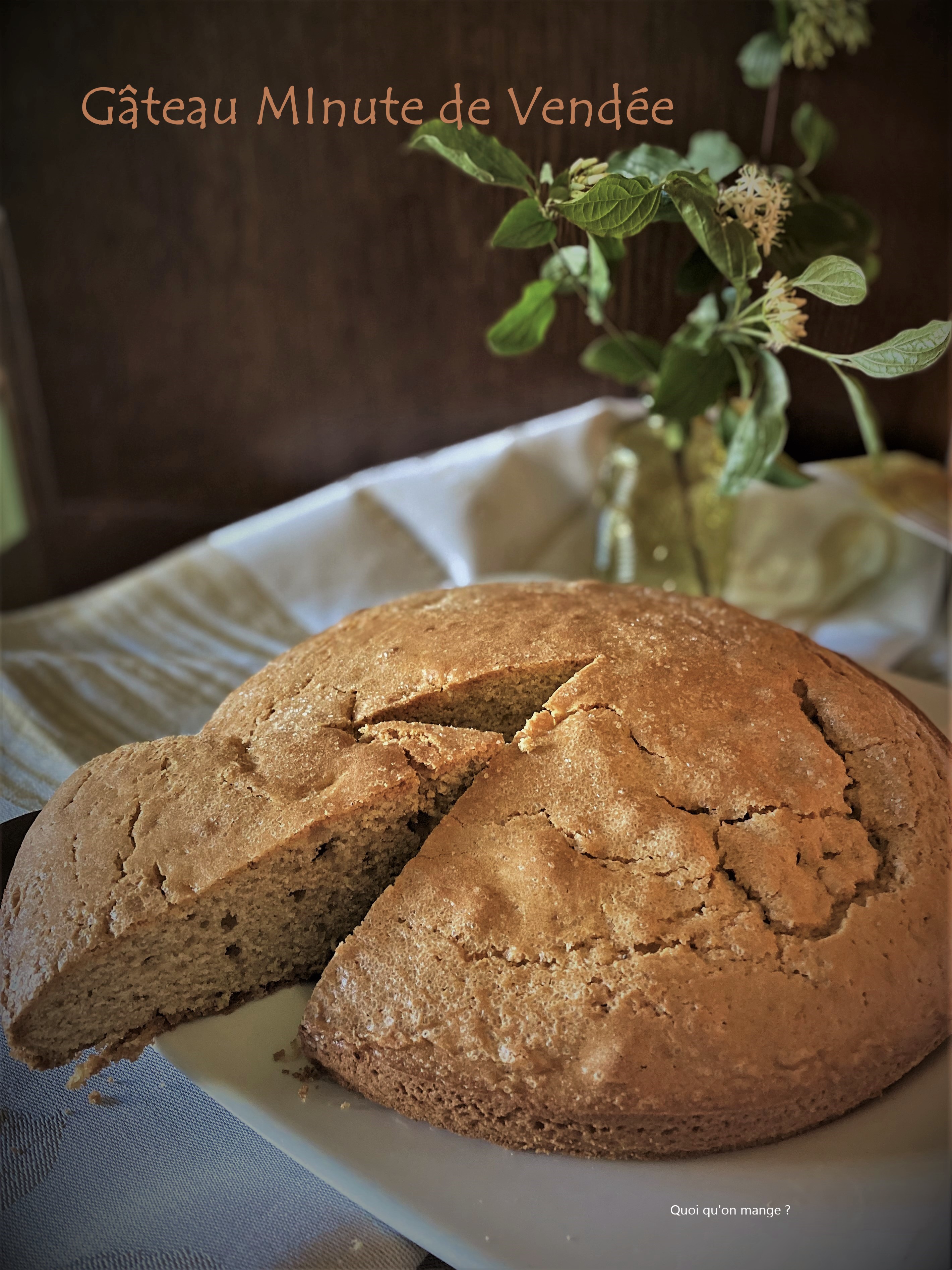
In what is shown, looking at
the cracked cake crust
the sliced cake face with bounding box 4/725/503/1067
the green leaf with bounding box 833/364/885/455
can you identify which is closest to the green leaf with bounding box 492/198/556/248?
the green leaf with bounding box 833/364/885/455

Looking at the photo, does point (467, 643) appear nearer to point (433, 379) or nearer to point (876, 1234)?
point (876, 1234)

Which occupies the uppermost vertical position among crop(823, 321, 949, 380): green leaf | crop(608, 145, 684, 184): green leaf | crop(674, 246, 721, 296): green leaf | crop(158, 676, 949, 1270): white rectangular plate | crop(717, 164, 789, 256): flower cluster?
crop(608, 145, 684, 184): green leaf

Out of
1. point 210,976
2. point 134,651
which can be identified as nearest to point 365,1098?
point 210,976

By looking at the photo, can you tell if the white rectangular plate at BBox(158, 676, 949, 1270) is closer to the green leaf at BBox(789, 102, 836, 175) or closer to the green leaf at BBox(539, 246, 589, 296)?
the green leaf at BBox(539, 246, 589, 296)

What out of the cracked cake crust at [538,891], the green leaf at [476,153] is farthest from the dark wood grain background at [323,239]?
the cracked cake crust at [538,891]

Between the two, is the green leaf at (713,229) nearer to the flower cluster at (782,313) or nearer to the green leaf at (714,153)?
the flower cluster at (782,313)

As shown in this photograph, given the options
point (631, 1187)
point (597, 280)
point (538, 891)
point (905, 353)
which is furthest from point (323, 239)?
point (631, 1187)
